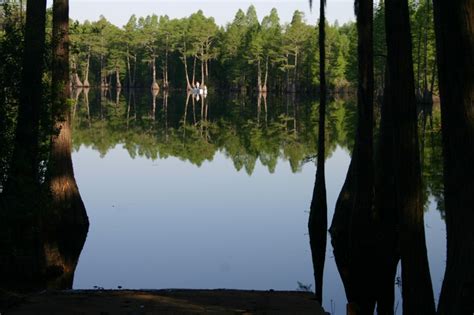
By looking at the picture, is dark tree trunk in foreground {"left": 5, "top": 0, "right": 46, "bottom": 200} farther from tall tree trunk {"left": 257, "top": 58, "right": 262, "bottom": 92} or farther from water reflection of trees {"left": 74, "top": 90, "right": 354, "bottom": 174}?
tall tree trunk {"left": 257, "top": 58, "right": 262, "bottom": 92}

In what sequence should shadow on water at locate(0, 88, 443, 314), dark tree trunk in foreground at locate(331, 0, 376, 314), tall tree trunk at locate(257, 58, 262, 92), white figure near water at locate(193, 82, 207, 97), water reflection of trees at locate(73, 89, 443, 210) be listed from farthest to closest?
white figure near water at locate(193, 82, 207, 97), tall tree trunk at locate(257, 58, 262, 92), water reflection of trees at locate(73, 89, 443, 210), dark tree trunk in foreground at locate(331, 0, 376, 314), shadow on water at locate(0, 88, 443, 314)

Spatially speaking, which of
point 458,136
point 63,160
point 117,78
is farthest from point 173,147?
point 117,78

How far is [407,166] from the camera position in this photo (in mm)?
7055

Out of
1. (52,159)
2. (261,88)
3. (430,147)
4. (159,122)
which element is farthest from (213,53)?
(52,159)

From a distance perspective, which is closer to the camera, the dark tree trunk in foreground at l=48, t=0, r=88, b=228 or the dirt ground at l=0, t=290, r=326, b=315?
the dirt ground at l=0, t=290, r=326, b=315

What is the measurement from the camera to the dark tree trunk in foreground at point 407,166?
704 cm

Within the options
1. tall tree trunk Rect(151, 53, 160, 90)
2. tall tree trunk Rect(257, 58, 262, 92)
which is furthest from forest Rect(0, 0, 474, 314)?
tall tree trunk Rect(151, 53, 160, 90)

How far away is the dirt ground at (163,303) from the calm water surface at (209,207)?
295 cm

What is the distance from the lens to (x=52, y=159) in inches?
514

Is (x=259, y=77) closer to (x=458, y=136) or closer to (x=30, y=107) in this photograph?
(x=30, y=107)

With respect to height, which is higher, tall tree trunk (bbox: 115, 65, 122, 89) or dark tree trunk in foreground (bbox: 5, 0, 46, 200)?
tall tree trunk (bbox: 115, 65, 122, 89)

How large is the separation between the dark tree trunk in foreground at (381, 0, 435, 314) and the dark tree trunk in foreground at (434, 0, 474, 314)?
1.65 metres

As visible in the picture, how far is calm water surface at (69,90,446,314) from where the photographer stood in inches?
470

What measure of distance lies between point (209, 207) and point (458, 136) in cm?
1367
